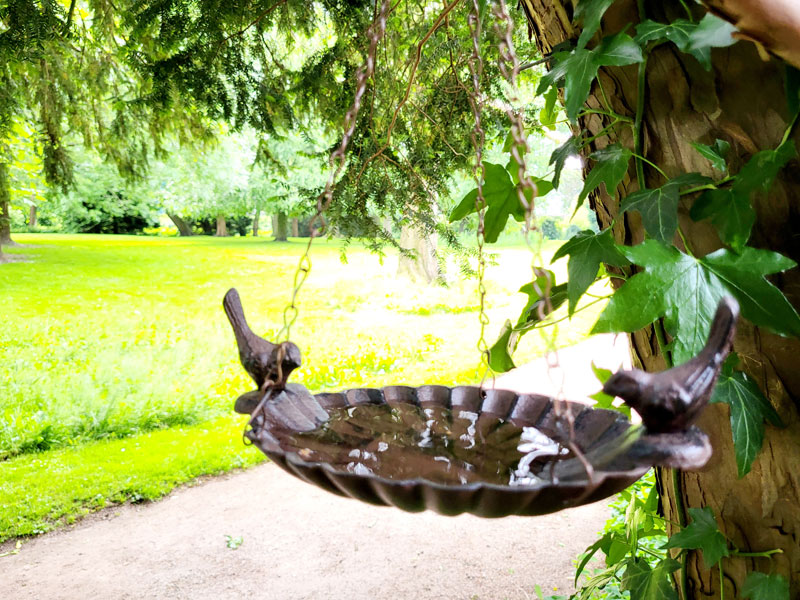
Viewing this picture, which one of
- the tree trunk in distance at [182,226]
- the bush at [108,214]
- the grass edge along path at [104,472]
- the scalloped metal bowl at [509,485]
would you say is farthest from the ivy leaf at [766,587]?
the tree trunk in distance at [182,226]

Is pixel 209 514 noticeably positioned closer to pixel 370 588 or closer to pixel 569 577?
pixel 370 588

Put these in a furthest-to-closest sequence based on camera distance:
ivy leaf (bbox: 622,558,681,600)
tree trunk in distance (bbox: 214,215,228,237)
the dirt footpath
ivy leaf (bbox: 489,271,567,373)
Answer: tree trunk in distance (bbox: 214,215,228,237)
the dirt footpath
ivy leaf (bbox: 489,271,567,373)
ivy leaf (bbox: 622,558,681,600)

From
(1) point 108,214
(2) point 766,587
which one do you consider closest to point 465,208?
(2) point 766,587

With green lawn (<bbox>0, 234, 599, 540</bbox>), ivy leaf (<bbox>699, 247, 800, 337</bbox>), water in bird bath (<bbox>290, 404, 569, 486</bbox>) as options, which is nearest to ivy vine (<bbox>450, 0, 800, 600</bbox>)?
ivy leaf (<bbox>699, 247, 800, 337</bbox>)

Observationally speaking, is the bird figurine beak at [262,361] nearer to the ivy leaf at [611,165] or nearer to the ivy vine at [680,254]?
the ivy vine at [680,254]

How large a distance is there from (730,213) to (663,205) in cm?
11

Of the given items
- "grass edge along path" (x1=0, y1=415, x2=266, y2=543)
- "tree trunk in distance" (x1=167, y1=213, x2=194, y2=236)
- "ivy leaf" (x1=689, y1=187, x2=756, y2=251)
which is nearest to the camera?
"ivy leaf" (x1=689, y1=187, x2=756, y2=251)

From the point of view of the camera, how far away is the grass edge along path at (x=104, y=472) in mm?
3795

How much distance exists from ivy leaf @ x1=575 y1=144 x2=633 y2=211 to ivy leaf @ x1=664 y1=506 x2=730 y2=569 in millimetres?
655

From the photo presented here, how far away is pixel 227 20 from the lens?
2766 mm

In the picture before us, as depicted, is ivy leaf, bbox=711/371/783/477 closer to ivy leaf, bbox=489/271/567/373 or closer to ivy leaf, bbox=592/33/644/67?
ivy leaf, bbox=489/271/567/373

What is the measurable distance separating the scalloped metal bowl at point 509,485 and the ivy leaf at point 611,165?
0.44m

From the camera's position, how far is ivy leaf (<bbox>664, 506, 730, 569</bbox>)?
1234 millimetres

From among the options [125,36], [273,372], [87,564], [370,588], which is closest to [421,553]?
[370,588]
